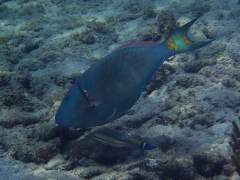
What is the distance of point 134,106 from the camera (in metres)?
3.67

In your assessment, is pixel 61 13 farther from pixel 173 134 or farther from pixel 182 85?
pixel 173 134

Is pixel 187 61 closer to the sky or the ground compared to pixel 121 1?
closer to the ground

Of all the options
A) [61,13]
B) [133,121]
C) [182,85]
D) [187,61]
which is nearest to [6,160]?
[133,121]

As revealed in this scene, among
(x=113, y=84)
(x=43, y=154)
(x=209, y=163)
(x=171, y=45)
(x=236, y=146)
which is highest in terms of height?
(x=171, y=45)

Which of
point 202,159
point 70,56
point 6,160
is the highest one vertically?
point 70,56

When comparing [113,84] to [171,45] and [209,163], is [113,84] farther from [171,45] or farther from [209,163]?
[209,163]

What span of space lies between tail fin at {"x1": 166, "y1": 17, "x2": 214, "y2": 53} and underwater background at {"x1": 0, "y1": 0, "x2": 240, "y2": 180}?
1419mm

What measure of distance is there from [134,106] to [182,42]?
1.71 metres

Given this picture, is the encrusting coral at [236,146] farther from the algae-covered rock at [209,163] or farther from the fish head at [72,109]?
the fish head at [72,109]

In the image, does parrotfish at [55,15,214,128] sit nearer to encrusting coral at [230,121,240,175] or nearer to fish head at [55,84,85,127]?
fish head at [55,84,85,127]

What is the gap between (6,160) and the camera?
2.99m

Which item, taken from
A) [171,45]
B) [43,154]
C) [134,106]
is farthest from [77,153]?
[171,45]

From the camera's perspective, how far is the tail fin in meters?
2.16

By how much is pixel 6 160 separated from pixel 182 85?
3135 mm
